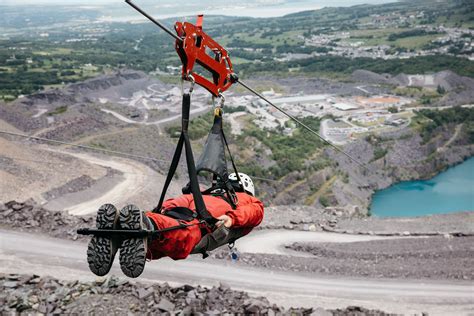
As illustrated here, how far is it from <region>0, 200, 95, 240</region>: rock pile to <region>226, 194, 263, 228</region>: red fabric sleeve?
29.8 feet

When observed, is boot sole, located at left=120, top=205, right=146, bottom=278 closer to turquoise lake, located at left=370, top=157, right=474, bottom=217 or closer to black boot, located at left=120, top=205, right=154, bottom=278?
black boot, located at left=120, top=205, right=154, bottom=278

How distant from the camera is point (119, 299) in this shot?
10242 mm

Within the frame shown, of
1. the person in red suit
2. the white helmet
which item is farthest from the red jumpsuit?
the white helmet

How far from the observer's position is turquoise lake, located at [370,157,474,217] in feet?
133

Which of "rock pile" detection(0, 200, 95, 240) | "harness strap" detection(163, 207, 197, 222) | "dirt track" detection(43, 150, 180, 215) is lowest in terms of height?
"dirt track" detection(43, 150, 180, 215)

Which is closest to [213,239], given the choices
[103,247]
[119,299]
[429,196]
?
[103,247]

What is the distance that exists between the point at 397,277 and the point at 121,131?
29.2m

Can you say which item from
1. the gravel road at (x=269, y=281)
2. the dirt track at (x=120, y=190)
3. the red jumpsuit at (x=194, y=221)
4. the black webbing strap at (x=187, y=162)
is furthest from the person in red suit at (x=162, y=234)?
the dirt track at (x=120, y=190)

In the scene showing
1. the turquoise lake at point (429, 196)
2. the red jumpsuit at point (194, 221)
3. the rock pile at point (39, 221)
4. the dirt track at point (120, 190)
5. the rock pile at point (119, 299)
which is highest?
the red jumpsuit at point (194, 221)

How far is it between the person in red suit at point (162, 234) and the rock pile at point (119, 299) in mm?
4141

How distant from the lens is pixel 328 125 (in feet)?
176

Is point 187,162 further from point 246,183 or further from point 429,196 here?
point 429,196

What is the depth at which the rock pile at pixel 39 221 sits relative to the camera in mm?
14727

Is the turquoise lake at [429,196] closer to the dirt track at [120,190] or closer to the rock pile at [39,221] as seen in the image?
the dirt track at [120,190]
